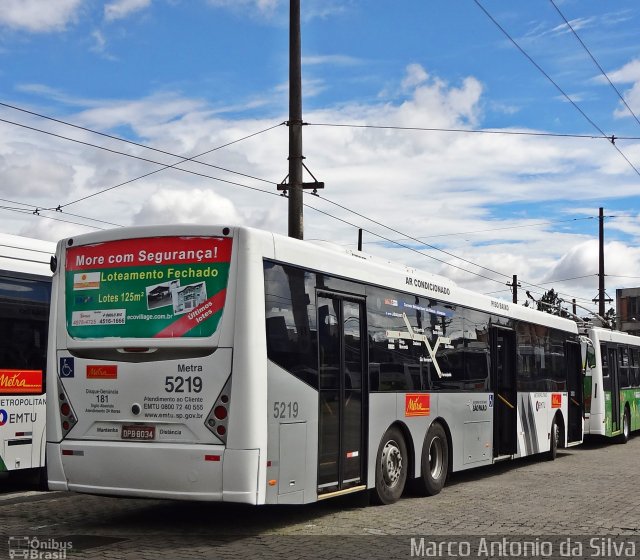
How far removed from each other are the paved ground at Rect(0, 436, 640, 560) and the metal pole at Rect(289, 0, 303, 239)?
612 cm

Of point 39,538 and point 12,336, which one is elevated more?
point 12,336

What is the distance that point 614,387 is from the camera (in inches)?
981

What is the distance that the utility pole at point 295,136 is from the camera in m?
17.6

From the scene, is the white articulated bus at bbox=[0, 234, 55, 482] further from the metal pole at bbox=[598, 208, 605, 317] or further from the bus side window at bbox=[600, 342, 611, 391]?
the metal pole at bbox=[598, 208, 605, 317]

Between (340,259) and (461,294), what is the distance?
4.38m

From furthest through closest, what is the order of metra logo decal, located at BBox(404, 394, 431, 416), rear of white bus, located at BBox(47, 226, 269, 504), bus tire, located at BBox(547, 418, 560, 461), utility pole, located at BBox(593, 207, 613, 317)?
utility pole, located at BBox(593, 207, 613, 317), bus tire, located at BBox(547, 418, 560, 461), metra logo decal, located at BBox(404, 394, 431, 416), rear of white bus, located at BBox(47, 226, 269, 504)

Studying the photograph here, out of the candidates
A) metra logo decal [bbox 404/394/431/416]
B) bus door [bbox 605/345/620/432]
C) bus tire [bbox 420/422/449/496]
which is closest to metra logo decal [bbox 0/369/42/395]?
metra logo decal [bbox 404/394/431/416]

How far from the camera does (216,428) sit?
884 cm

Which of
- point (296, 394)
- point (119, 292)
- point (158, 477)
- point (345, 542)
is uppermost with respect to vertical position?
point (119, 292)

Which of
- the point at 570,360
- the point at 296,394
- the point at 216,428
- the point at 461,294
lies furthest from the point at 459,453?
the point at 570,360

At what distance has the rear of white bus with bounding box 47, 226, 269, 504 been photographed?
347 inches

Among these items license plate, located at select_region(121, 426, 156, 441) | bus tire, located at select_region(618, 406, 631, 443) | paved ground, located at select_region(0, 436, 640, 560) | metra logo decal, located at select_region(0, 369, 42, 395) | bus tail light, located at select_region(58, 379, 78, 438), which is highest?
metra logo decal, located at select_region(0, 369, 42, 395)

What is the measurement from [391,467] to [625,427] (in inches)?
619

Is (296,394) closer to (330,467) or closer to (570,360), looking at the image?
(330,467)
